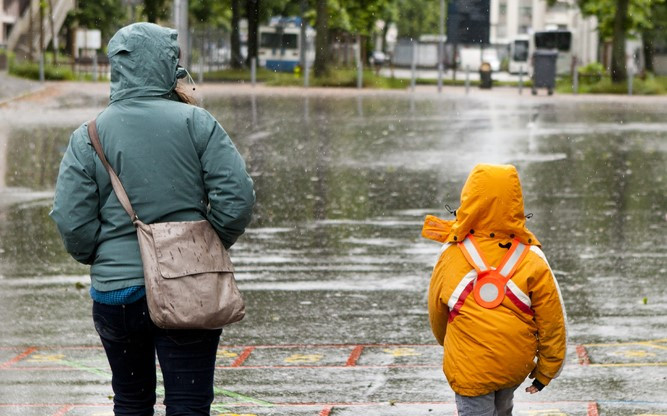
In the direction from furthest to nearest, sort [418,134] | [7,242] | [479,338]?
[418,134], [7,242], [479,338]

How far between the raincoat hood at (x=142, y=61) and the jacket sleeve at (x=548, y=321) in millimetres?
1465

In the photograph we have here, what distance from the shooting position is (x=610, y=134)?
25188 millimetres

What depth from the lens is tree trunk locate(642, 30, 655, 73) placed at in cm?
5808

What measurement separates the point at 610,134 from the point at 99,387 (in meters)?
19.6

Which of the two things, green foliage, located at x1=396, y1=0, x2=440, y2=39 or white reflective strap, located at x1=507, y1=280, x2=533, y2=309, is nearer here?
white reflective strap, located at x1=507, y1=280, x2=533, y2=309

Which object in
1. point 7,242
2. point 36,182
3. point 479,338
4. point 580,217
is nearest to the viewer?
point 479,338

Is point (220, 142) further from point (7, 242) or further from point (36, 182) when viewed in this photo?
point (36, 182)

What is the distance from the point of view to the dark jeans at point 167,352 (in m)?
4.29

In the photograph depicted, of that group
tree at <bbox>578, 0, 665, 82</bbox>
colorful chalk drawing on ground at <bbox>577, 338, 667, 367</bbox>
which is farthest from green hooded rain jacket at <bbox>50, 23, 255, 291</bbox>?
tree at <bbox>578, 0, 665, 82</bbox>

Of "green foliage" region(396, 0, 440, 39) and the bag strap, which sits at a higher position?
"green foliage" region(396, 0, 440, 39)

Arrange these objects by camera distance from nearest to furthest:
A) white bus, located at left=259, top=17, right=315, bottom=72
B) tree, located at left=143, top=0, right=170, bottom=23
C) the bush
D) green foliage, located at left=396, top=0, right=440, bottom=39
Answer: the bush
tree, located at left=143, top=0, right=170, bottom=23
white bus, located at left=259, top=17, right=315, bottom=72
green foliage, located at left=396, top=0, right=440, bottom=39

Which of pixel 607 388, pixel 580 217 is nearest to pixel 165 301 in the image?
pixel 607 388

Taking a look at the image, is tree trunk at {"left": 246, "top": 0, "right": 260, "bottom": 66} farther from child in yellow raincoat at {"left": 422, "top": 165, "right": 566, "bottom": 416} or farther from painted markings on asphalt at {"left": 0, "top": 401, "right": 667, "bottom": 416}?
child in yellow raincoat at {"left": 422, "top": 165, "right": 566, "bottom": 416}

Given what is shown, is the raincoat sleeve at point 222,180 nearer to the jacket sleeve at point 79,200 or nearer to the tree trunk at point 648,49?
the jacket sleeve at point 79,200
